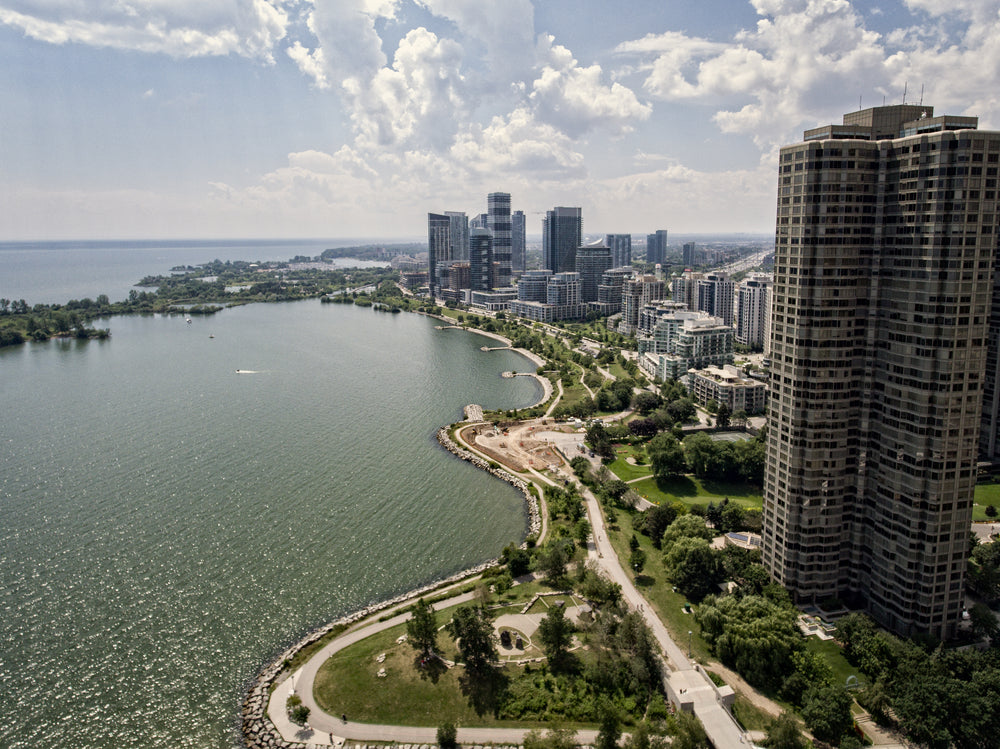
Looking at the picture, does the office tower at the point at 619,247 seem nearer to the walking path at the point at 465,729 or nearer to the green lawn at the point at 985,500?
the green lawn at the point at 985,500

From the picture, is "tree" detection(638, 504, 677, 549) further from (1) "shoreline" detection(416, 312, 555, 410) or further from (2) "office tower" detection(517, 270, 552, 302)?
(2) "office tower" detection(517, 270, 552, 302)

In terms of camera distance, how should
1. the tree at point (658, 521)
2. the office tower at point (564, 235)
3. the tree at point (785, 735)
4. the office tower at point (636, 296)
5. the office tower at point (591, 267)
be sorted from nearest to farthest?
the tree at point (785, 735) < the tree at point (658, 521) < the office tower at point (636, 296) < the office tower at point (591, 267) < the office tower at point (564, 235)

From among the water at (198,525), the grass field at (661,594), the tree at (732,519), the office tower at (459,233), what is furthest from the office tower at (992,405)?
the office tower at (459,233)

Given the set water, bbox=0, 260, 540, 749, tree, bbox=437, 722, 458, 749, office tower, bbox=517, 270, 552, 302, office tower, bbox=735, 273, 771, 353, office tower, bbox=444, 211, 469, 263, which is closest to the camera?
tree, bbox=437, 722, 458, 749

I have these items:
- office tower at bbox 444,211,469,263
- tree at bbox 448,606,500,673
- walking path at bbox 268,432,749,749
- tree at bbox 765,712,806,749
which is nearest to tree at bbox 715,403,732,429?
walking path at bbox 268,432,749,749

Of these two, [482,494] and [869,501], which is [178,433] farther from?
[869,501]

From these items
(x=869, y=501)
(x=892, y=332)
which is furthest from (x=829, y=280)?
(x=869, y=501)
